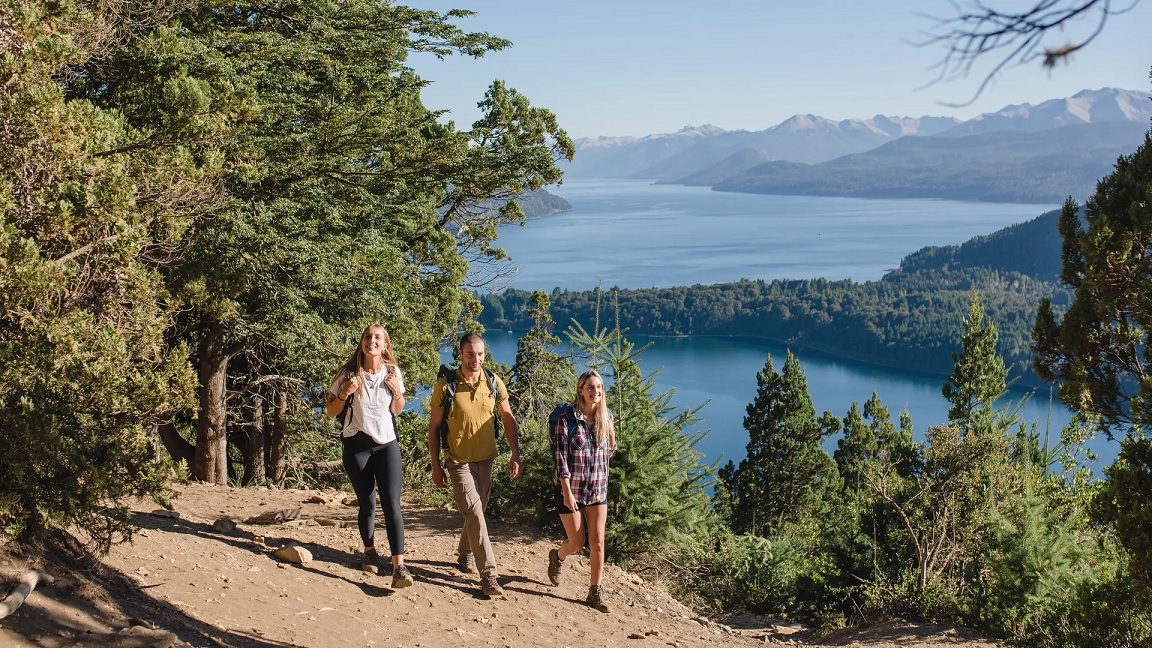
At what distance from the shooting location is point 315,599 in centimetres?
495

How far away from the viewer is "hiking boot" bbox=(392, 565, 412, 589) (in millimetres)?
5219

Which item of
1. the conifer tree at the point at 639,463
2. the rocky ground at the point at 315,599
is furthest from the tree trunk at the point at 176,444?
the conifer tree at the point at 639,463

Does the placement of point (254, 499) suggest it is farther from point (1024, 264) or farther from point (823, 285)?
point (1024, 264)

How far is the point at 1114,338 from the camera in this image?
5402mm

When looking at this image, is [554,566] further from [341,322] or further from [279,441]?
[279,441]

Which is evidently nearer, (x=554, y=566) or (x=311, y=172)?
(x=554, y=566)

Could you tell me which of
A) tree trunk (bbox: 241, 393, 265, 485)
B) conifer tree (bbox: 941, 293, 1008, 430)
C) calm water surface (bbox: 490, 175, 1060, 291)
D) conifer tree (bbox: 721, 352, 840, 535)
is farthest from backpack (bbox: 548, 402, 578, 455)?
calm water surface (bbox: 490, 175, 1060, 291)

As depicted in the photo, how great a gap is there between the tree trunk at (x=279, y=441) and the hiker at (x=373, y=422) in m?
7.25

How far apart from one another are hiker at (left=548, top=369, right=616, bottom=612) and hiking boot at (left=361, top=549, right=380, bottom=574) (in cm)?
121

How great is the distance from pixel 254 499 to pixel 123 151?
3.28m

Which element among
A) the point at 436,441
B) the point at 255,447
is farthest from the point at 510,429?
the point at 255,447

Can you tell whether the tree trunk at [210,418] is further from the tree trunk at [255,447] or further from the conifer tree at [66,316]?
the conifer tree at [66,316]

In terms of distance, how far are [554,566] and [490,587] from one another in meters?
0.52

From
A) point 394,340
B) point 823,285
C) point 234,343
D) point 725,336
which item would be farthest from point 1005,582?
point 823,285
